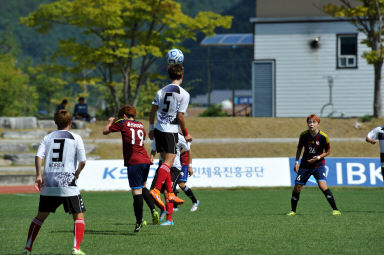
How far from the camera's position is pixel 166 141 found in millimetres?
9617

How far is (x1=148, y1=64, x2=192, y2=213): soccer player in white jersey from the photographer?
375 inches

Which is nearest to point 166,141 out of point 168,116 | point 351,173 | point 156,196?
point 168,116

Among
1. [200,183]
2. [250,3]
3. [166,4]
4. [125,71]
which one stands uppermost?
[250,3]

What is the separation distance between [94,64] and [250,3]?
11339 centimetres

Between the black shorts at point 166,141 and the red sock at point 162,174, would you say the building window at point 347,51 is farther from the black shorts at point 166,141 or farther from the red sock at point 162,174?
the red sock at point 162,174

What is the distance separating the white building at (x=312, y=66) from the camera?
38.0 meters

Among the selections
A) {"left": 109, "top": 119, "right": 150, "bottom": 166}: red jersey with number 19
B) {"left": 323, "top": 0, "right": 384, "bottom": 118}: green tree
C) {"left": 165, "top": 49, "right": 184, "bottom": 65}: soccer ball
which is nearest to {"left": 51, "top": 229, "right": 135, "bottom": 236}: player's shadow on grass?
{"left": 109, "top": 119, "right": 150, "bottom": 166}: red jersey with number 19

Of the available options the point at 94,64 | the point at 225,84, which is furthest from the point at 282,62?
the point at 225,84

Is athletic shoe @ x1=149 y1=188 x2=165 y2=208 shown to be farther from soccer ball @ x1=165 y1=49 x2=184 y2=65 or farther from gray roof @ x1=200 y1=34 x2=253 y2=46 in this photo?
gray roof @ x1=200 y1=34 x2=253 y2=46

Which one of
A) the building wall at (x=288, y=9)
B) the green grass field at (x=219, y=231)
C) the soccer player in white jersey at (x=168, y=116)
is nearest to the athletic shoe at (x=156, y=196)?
the soccer player in white jersey at (x=168, y=116)

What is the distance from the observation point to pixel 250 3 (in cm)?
14412

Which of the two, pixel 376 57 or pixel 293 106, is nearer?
pixel 376 57

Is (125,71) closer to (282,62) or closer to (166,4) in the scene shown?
(166,4)

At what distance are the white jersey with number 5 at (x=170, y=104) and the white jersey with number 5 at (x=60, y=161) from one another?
2.36 metres
